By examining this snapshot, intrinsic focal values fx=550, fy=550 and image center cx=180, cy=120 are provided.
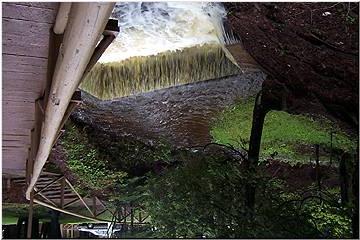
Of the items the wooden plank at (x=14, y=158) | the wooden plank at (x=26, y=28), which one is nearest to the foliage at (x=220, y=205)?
the wooden plank at (x=14, y=158)

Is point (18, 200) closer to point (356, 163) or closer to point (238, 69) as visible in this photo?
point (238, 69)

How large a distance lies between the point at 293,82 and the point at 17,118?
66cm

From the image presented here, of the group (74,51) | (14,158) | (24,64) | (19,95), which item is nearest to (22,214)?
(14,158)

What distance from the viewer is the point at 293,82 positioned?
52.2 inches

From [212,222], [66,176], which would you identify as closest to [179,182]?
[212,222]

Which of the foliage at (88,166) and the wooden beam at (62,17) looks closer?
the wooden beam at (62,17)

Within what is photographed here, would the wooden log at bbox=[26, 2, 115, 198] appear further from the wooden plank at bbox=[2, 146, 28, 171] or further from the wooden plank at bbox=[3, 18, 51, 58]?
the wooden plank at bbox=[2, 146, 28, 171]

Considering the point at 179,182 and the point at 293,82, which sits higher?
the point at 293,82

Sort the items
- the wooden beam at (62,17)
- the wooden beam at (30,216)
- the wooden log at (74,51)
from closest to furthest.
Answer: the wooden log at (74,51), the wooden beam at (62,17), the wooden beam at (30,216)

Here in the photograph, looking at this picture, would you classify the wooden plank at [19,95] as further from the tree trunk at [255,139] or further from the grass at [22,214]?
the tree trunk at [255,139]

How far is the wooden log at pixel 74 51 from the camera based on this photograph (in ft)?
2.37

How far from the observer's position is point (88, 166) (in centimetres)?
139

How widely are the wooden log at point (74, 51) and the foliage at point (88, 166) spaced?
29 centimetres

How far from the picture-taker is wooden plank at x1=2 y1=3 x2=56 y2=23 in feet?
3.14
